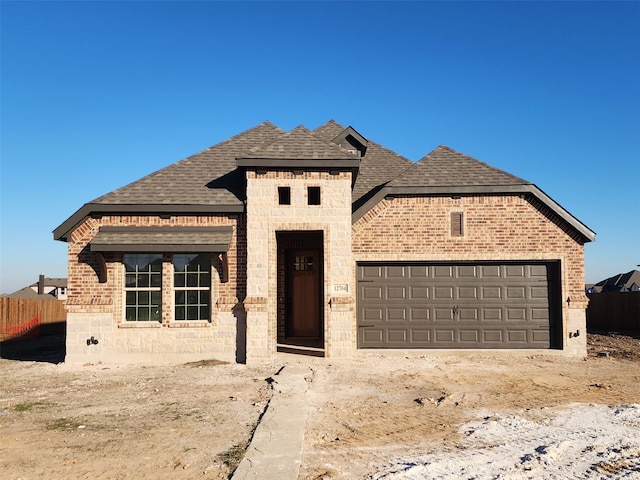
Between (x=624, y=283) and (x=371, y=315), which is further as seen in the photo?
(x=624, y=283)

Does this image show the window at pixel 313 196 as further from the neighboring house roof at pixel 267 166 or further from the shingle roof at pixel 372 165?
the shingle roof at pixel 372 165

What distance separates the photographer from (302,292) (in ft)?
52.6

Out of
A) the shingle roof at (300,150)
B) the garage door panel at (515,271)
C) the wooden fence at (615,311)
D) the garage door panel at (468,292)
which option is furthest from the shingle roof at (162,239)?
the wooden fence at (615,311)

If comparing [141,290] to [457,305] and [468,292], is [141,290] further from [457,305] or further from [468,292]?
[468,292]

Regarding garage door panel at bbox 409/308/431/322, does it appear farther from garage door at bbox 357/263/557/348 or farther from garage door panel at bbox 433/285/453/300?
garage door panel at bbox 433/285/453/300

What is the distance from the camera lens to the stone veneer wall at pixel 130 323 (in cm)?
1249

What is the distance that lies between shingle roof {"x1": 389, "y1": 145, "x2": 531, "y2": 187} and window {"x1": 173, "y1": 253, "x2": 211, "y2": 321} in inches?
217

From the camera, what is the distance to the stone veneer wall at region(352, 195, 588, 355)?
1359cm

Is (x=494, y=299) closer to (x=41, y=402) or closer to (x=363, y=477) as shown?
(x=363, y=477)

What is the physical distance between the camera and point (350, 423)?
7.14 m

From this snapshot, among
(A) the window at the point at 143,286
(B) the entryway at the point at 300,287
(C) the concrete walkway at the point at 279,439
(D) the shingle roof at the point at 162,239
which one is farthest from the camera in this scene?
(B) the entryway at the point at 300,287

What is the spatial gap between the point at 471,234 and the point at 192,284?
24.9 feet

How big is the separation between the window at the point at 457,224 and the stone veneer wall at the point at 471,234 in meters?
0.09

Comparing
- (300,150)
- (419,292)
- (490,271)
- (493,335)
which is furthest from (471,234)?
(300,150)
